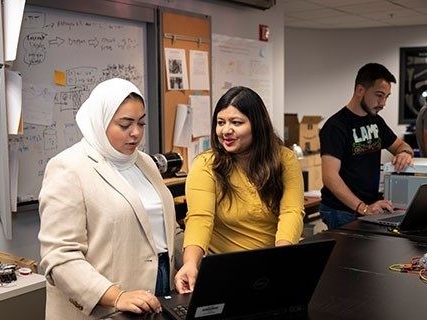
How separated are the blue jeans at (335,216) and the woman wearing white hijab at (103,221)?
147 cm

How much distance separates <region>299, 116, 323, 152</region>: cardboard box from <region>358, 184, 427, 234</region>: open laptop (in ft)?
13.5

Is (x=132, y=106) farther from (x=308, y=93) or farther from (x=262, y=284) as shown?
(x=308, y=93)

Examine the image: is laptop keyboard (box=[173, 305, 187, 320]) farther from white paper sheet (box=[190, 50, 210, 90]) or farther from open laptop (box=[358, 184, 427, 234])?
white paper sheet (box=[190, 50, 210, 90])

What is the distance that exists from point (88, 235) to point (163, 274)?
0.33 metres

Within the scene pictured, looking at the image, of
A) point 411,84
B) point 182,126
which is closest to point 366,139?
point 182,126

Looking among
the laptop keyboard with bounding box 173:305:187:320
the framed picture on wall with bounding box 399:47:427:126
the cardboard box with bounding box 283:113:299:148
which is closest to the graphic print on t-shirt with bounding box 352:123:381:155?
the laptop keyboard with bounding box 173:305:187:320

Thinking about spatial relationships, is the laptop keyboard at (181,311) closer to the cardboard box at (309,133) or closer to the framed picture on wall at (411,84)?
the cardboard box at (309,133)

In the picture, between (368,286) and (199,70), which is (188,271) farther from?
(199,70)

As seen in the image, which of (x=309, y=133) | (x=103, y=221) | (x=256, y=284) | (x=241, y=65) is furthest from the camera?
(x=309, y=133)

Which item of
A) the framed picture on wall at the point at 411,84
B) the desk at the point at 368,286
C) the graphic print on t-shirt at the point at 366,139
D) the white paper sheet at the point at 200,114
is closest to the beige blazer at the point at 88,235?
the desk at the point at 368,286

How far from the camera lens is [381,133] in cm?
325

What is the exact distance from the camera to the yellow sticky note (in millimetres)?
2891

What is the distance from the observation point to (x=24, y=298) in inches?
90.4

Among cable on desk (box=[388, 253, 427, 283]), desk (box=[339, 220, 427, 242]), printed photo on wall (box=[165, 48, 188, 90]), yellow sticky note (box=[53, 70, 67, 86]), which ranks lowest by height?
desk (box=[339, 220, 427, 242])
